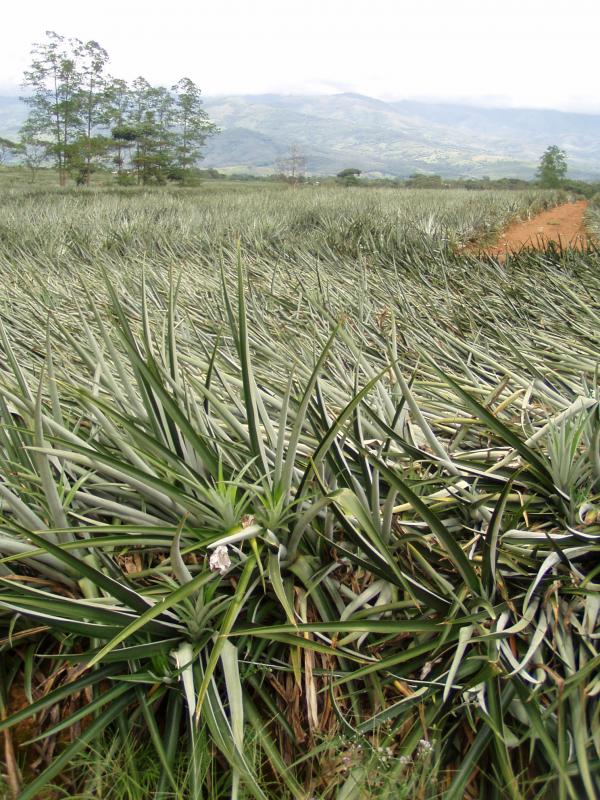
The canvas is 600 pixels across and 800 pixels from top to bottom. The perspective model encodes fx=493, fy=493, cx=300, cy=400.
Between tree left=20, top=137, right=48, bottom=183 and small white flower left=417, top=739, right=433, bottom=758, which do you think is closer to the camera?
small white flower left=417, top=739, right=433, bottom=758

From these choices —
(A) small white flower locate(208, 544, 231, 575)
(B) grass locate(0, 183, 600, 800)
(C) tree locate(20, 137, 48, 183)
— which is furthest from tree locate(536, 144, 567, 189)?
(A) small white flower locate(208, 544, 231, 575)

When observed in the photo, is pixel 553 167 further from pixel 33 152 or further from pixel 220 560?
pixel 220 560

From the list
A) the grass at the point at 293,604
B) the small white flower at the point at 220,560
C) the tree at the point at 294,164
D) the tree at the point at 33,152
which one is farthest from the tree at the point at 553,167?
the small white flower at the point at 220,560

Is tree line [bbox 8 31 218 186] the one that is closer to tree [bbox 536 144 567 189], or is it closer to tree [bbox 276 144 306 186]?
tree [bbox 276 144 306 186]

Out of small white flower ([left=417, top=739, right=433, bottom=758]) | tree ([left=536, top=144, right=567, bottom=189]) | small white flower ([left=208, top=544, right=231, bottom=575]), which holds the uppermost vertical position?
tree ([left=536, top=144, right=567, bottom=189])

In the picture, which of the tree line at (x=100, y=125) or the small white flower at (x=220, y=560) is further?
the tree line at (x=100, y=125)

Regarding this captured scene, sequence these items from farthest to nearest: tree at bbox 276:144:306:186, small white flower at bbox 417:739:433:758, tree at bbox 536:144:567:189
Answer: tree at bbox 536:144:567:189 → tree at bbox 276:144:306:186 → small white flower at bbox 417:739:433:758

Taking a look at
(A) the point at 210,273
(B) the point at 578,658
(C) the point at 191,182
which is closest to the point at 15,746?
(B) the point at 578,658

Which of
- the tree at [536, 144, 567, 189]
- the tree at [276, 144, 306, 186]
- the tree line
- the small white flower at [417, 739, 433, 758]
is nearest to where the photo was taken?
the small white flower at [417, 739, 433, 758]

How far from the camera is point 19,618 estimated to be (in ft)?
3.58

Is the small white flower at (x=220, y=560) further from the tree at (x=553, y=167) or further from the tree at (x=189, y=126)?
the tree at (x=553, y=167)

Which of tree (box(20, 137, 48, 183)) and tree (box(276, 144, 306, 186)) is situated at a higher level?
tree (box(276, 144, 306, 186))

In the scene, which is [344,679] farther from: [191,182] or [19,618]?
[191,182]

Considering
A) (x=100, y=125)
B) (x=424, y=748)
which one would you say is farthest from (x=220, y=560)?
(x=100, y=125)
